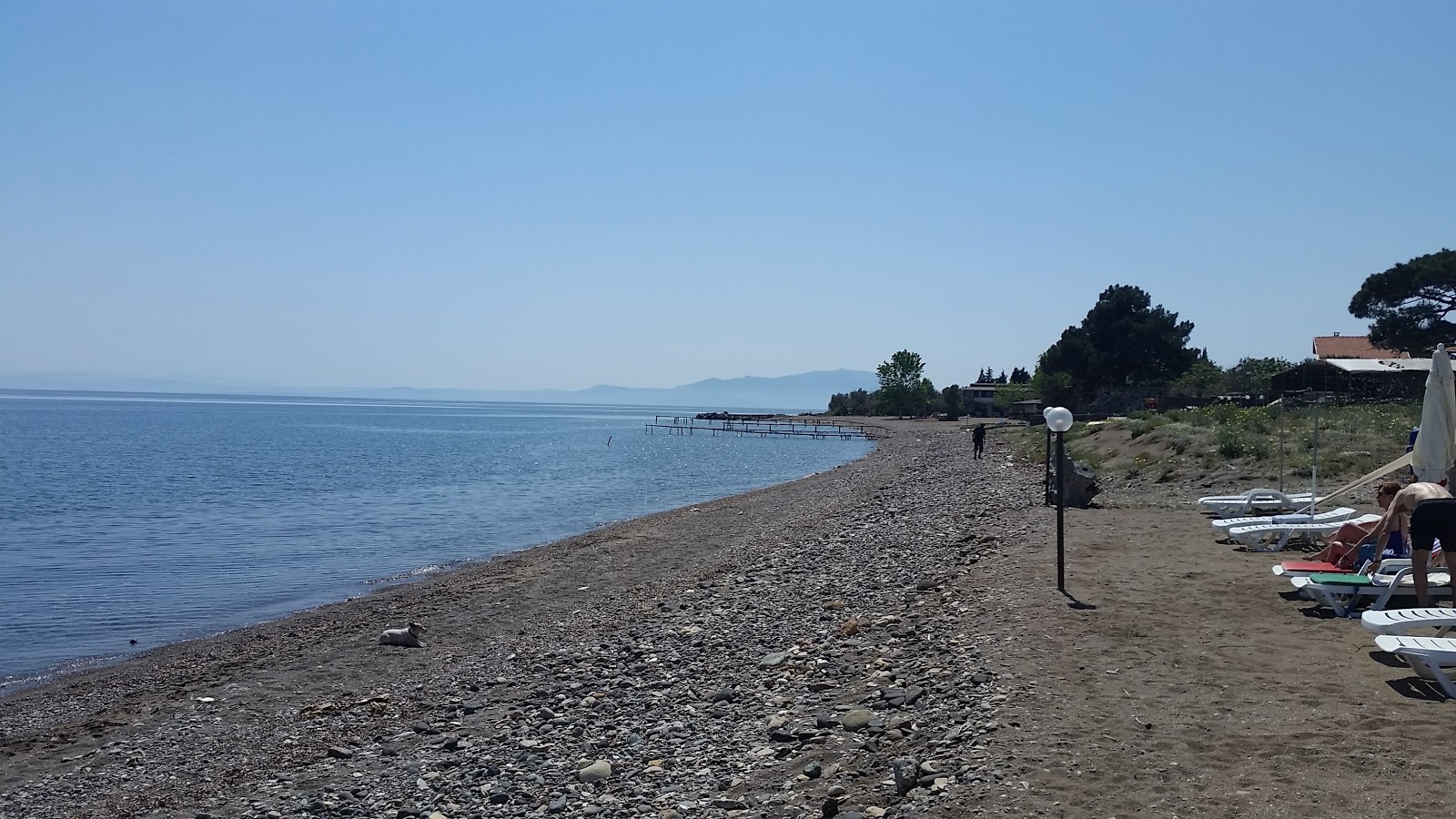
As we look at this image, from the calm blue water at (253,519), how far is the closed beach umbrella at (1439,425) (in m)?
15.6

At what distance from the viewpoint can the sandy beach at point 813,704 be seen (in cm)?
521

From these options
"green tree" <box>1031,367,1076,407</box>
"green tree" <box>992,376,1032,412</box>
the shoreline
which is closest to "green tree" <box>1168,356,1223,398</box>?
"green tree" <box>1031,367,1076,407</box>

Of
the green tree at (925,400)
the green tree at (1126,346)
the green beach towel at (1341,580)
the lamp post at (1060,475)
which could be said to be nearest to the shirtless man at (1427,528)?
the green beach towel at (1341,580)

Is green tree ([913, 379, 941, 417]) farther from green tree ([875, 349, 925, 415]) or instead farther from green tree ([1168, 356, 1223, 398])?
green tree ([1168, 356, 1223, 398])

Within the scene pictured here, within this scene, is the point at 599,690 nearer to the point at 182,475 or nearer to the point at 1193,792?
the point at 1193,792

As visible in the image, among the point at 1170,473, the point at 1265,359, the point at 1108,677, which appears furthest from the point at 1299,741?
the point at 1265,359

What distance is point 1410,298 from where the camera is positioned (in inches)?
1660

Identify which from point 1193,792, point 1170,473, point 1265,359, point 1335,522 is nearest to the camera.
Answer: point 1193,792

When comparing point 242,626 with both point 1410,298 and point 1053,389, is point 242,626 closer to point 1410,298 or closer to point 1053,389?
point 1410,298

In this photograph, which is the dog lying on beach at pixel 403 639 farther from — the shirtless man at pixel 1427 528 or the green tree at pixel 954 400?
the green tree at pixel 954 400

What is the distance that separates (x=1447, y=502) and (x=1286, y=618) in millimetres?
1484

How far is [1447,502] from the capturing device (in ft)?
24.2

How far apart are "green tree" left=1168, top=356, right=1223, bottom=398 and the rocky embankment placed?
52.2m

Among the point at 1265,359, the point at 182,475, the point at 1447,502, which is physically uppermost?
the point at 1265,359
